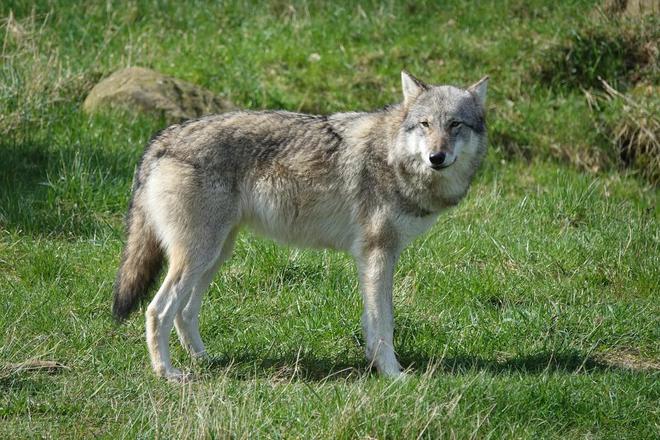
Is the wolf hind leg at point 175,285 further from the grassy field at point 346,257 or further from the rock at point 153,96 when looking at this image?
the rock at point 153,96

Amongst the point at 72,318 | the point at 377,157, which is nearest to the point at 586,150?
the point at 377,157

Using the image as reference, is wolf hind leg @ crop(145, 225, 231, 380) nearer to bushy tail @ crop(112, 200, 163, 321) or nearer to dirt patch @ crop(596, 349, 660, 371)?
bushy tail @ crop(112, 200, 163, 321)

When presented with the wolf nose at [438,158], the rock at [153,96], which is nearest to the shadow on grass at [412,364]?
the wolf nose at [438,158]

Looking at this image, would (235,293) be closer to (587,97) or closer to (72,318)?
(72,318)

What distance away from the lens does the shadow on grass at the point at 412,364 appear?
18.7 ft

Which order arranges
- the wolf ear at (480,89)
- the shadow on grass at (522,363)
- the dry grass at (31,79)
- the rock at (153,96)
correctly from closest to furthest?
the shadow on grass at (522,363) → the wolf ear at (480,89) → the dry grass at (31,79) → the rock at (153,96)

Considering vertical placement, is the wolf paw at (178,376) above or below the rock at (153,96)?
below

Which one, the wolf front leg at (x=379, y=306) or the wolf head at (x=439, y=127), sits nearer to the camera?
the wolf head at (x=439, y=127)

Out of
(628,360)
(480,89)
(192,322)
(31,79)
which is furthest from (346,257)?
(31,79)

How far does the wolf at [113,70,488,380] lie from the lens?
18.6 feet

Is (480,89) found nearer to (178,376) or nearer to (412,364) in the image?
(412,364)

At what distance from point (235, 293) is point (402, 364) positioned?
1351 millimetres

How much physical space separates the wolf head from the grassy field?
1.12 meters

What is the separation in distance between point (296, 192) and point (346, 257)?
146cm
